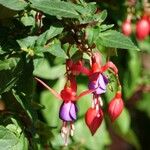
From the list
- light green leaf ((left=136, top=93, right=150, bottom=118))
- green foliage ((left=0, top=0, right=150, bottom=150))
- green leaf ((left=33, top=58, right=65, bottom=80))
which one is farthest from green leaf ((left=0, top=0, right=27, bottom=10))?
light green leaf ((left=136, top=93, right=150, bottom=118))

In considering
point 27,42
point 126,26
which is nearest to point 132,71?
point 126,26

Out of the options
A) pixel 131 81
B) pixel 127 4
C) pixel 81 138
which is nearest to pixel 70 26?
pixel 127 4

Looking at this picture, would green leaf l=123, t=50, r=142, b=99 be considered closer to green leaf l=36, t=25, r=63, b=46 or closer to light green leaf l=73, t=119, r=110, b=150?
light green leaf l=73, t=119, r=110, b=150

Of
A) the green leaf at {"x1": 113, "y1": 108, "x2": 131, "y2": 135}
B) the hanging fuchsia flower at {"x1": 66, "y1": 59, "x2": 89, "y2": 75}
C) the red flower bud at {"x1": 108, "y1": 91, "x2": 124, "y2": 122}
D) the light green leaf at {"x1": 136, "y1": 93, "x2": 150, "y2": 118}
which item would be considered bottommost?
the light green leaf at {"x1": 136, "y1": 93, "x2": 150, "y2": 118}

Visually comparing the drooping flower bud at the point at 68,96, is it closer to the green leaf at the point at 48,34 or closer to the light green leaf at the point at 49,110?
the green leaf at the point at 48,34

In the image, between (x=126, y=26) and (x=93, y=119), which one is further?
(x=126, y=26)

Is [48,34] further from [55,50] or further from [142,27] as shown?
[142,27]

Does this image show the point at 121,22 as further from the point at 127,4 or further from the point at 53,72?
the point at 53,72

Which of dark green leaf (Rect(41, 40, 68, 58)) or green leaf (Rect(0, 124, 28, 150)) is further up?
dark green leaf (Rect(41, 40, 68, 58))
